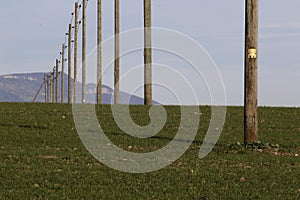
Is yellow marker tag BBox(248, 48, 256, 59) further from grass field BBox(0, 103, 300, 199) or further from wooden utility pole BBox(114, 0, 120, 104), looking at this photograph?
wooden utility pole BBox(114, 0, 120, 104)

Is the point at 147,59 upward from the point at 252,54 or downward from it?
downward

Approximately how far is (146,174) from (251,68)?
28.7 ft

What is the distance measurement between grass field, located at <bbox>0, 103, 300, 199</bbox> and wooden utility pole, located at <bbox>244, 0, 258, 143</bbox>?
Answer: 809mm

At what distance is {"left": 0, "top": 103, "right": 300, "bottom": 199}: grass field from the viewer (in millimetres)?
16016

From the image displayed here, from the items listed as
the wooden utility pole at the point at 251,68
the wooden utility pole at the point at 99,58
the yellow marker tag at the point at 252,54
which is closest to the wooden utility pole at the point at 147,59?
the wooden utility pole at the point at 99,58

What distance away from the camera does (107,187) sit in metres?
16.5

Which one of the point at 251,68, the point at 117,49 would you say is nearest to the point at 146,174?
the point at 251,68

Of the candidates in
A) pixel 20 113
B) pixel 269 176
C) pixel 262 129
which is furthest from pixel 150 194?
pixel 20 113

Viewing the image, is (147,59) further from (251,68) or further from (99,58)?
(251,68)

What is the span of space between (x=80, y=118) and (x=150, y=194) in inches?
824

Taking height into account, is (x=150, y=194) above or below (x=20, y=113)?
above

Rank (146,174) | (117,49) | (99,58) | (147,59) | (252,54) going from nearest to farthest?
(146,174) < (252,54) < (147,59) < (117,49) < (99,58)

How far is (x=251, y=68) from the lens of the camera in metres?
26.4

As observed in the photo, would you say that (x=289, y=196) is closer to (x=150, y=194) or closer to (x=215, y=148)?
(x=150, y=194)
